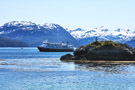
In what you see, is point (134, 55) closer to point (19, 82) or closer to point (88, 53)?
point (88, 53)

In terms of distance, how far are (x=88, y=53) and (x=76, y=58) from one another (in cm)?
609

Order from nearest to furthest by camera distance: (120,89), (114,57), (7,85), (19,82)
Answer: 1. (120,89)
2. (7,85)
3. (19,82)
4. (114,57)

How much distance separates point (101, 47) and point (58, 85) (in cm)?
5797

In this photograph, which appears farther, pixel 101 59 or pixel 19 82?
pixel 101 59

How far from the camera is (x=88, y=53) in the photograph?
103438 millimetres

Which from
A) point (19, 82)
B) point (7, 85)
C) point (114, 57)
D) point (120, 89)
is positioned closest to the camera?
point (120, 89)

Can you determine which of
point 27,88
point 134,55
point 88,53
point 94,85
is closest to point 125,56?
point 134,55

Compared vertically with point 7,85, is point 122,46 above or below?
above

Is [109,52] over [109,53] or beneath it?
over

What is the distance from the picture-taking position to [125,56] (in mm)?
101875

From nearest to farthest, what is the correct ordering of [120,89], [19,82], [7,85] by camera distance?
1. [120,89]
2. [7,85]
3. [19,82]

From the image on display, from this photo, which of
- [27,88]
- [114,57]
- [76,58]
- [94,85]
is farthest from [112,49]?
[27,88]

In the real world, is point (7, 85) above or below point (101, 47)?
below

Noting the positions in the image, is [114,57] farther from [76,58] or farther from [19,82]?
[19,82]
